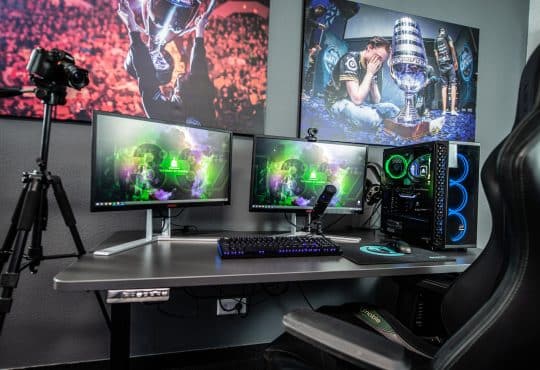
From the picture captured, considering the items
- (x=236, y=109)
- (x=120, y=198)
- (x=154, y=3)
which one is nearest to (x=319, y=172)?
(x=236, y=109)

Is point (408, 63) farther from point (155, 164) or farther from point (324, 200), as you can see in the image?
point (155, 164)

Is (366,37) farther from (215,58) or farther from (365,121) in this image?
(215,58)

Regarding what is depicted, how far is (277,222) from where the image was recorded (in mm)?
1724

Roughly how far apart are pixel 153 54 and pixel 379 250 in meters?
1.42

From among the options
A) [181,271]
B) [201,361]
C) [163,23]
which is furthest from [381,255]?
[163,23]

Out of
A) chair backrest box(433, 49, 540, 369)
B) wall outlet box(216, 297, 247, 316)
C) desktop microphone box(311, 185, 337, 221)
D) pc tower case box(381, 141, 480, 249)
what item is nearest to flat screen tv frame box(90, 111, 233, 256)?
desktop microphone box(311, 185, 337, 221)

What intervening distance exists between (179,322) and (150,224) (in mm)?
651

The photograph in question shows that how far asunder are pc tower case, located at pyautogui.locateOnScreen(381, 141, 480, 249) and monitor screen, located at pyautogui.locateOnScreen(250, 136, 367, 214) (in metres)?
0.25

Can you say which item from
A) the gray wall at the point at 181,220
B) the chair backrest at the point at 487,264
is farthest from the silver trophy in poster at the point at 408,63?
the chair backrest at the point at 487,264

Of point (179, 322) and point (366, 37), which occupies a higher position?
point (366, 37)

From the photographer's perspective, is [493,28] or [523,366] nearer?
[523,366]

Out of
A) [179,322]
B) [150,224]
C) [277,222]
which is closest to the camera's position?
[150,224]

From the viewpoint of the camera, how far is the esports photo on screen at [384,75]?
1.74 m

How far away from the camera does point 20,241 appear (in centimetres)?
96
